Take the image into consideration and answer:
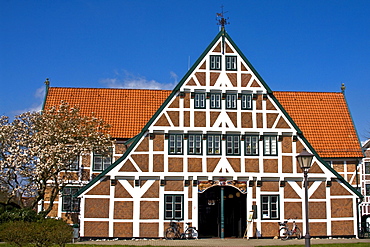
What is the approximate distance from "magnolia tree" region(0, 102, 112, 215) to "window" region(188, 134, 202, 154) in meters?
6.19

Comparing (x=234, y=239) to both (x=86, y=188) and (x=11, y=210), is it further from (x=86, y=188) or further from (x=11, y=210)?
(x=11, y=210)

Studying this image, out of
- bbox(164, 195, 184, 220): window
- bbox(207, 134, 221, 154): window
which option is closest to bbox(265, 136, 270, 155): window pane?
bbox(207, 134, 221, 154): window

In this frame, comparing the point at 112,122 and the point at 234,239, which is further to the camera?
the point at 112,122

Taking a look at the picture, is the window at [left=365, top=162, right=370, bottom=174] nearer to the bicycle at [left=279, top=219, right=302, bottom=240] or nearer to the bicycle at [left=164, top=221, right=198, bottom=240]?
the bicycle at [left=279, top=219, right=302, bottom=240]

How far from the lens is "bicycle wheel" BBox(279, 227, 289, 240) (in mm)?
27556

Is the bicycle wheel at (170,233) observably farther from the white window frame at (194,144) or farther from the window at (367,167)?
the window at (367,167)

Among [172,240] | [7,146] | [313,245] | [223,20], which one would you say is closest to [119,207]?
[172,240]

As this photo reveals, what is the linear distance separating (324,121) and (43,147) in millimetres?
21260

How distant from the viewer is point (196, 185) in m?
27.9

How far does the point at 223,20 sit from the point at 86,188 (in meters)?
13.2

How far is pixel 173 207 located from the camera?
27.7m

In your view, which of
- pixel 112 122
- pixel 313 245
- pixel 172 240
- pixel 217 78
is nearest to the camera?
pixel 313 245

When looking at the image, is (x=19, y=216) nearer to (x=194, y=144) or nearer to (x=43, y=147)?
(x=43, y=147)

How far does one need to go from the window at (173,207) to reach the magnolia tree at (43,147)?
6.14 m
